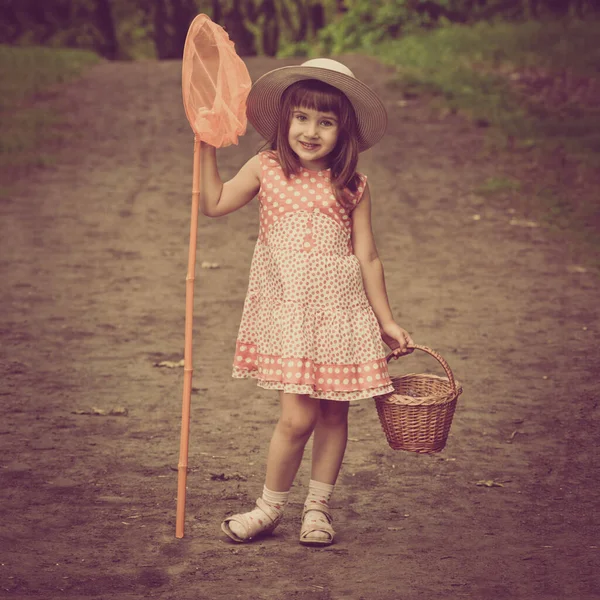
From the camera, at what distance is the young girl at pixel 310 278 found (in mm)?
3588

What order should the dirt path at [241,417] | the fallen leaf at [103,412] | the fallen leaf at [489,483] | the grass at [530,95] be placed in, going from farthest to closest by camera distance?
1. the grass at [530,95]
2. the fallen leaf at [103,412]
3. the fallen leaf at [489,483]
4. the dirt path at [241,417]

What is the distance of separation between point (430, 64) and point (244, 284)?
28.3ft

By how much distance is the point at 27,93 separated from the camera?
47.0 ft

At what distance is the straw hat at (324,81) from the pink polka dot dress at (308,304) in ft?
0.49

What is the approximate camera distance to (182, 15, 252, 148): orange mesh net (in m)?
3.63

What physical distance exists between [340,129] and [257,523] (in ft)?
4.36

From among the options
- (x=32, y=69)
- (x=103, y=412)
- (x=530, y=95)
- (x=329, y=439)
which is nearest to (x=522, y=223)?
(x=530, y=95)

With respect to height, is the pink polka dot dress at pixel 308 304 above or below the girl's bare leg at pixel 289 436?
above

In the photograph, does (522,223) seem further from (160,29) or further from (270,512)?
(160,29)

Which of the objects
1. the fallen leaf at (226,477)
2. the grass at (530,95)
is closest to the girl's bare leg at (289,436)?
the fallen leaf at (226,477)

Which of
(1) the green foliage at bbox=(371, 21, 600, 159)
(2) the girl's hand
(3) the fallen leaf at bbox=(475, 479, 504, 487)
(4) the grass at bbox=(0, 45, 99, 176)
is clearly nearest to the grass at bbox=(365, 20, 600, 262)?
(1) the green foliage at bbox=(371, 21, 600, 159)

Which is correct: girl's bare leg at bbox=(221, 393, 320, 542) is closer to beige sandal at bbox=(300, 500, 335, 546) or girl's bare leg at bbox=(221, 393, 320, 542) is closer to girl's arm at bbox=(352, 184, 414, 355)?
beige sandal at bbox=(300, 500, 335, 546)

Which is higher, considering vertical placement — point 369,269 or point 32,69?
point 32,69

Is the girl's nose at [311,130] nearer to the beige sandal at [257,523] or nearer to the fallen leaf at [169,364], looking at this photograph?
the beige sandal at [257,523]
